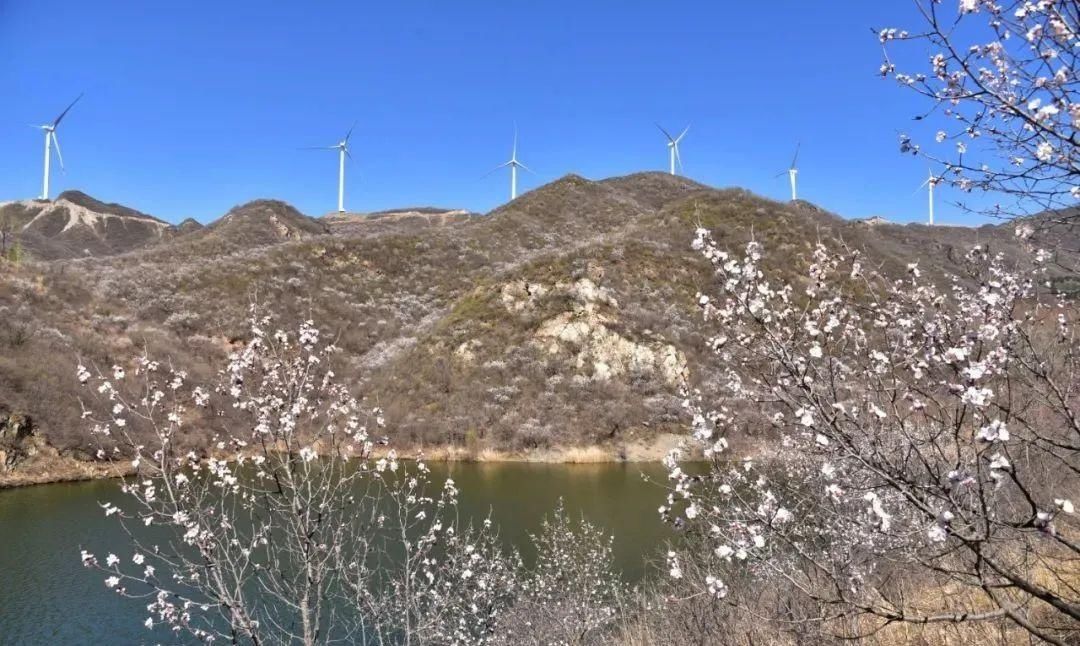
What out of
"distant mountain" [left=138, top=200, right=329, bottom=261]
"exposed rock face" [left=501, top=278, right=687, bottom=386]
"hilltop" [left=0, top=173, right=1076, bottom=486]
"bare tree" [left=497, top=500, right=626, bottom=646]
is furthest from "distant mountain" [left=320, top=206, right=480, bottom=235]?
"bare tree" [left=497, top=500, right=626, bottom=646]

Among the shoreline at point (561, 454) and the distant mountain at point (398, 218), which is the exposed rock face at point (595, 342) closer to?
the shoreline at point (561, 454)

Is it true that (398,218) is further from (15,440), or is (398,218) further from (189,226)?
(15,440)

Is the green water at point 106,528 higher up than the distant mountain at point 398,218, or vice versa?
the distant mountain at point 398,218

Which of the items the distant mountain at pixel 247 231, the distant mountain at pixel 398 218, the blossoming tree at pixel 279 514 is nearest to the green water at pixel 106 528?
the blossoming tree at pixel 279 514

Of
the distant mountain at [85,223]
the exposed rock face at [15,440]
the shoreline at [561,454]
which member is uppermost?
the distant mountain at [85,223]

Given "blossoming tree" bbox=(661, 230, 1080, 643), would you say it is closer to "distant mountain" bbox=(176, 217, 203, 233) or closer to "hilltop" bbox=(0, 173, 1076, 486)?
"hilltop" bbox=(0, 173, 1076, 486)

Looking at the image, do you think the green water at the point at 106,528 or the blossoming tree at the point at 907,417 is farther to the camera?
the green water at the point at 106,528
